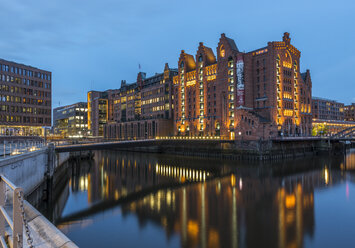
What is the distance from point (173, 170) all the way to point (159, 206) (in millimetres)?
32634

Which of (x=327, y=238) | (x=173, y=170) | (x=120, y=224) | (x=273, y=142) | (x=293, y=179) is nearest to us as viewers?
(x=327, y=238)

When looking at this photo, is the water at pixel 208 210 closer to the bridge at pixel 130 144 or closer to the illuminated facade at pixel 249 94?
the bridge at pixel 130 144

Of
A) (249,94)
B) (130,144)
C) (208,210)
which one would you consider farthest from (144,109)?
(208,210)

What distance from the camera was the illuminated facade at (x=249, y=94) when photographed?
323 feet

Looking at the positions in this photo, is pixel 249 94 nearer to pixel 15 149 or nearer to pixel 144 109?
pixel 144 109

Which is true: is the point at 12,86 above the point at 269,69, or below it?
below

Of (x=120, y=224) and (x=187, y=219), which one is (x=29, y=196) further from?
(x=187, y=219)

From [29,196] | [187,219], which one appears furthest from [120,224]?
[29,196]

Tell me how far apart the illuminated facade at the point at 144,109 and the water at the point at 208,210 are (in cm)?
8036

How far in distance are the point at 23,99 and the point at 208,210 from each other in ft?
303

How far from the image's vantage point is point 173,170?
68438 mm

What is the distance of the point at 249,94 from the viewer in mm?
104625

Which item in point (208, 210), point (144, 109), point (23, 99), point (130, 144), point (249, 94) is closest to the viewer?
point (208, 210)

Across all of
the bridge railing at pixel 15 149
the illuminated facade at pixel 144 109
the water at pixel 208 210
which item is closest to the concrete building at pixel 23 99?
the illuminated facade at pixel 144 109
